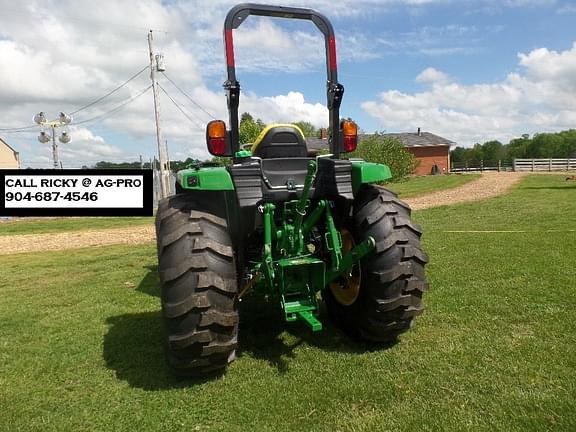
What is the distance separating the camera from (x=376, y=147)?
25.9 metres

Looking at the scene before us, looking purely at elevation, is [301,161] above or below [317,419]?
above

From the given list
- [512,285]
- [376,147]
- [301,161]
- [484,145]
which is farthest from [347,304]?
[484,145]

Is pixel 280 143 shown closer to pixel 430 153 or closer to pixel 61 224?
pixel 61 224

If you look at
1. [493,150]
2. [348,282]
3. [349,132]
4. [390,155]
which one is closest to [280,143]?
[349,132]

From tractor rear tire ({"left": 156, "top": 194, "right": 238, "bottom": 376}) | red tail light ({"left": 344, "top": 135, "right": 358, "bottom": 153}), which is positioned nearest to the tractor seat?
red tail light ({"left": 344, "top": 135, "right": 358, "bottom": 153})

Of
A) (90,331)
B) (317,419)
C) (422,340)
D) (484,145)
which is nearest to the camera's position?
(317,419)

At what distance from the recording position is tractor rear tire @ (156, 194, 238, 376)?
10.7 ft

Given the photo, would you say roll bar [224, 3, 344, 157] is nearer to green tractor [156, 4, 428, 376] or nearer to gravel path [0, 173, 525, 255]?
green tractor [156, 4, 428, 376]

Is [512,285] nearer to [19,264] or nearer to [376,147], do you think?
[19,264]

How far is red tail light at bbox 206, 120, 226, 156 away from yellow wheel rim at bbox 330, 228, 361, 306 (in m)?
1.28

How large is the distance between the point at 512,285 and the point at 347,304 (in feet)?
7.85

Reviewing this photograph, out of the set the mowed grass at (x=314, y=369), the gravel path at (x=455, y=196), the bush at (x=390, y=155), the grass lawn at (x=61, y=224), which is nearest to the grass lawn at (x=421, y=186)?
the bush at (x=390, y=155)

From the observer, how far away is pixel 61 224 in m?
17.9

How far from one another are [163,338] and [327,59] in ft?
9.68
